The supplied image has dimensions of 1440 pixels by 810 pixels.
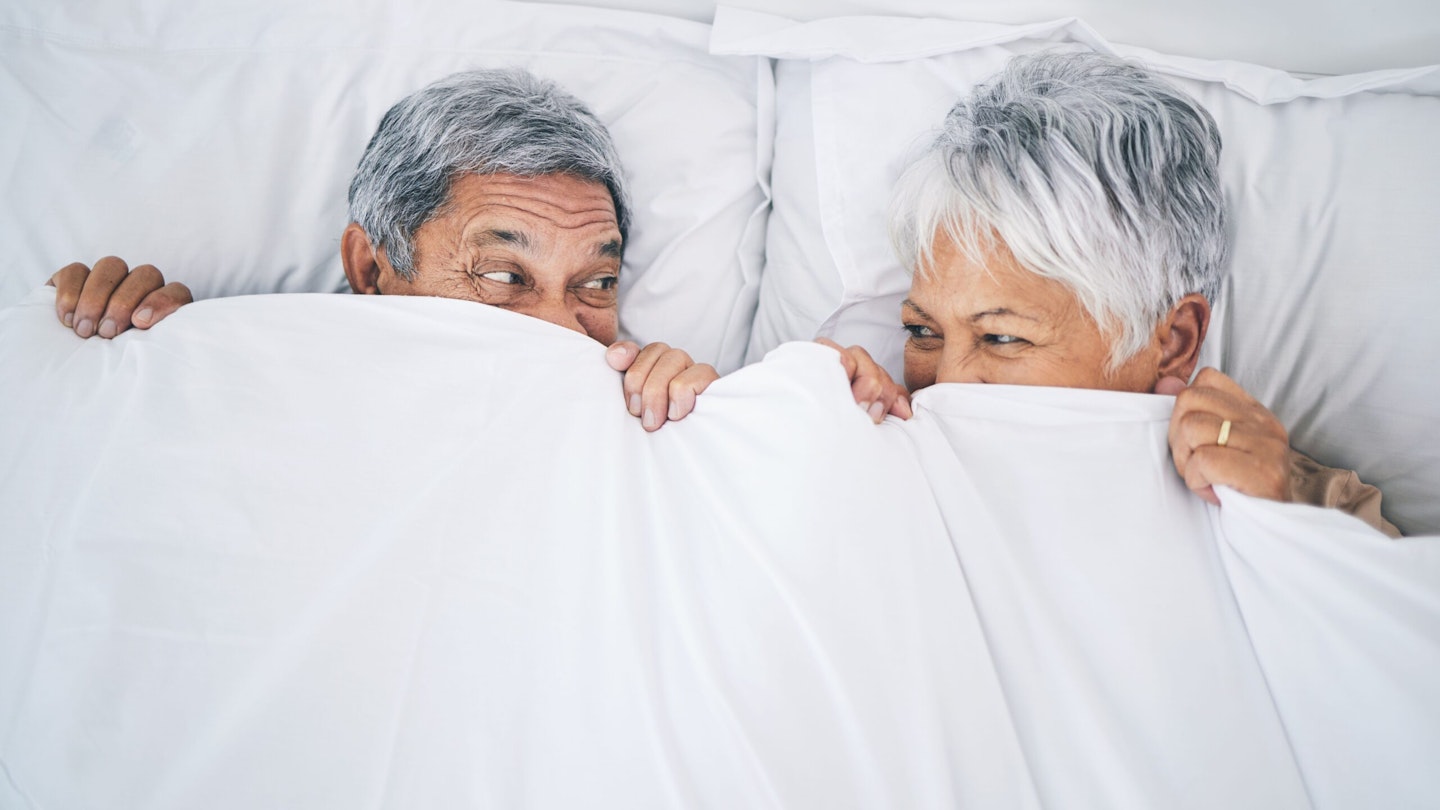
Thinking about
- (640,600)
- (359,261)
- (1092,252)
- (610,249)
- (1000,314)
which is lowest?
(640,600)

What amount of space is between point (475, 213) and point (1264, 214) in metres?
1.50

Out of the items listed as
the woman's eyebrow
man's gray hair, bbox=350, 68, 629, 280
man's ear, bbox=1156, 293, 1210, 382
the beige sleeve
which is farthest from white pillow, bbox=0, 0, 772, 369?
the beige sleeve

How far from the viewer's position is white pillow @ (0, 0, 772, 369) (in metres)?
1.83

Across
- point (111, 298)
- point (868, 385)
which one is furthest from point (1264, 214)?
point (111, 298)

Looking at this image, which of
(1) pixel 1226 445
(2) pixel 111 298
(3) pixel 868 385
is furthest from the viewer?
(2) pixel 111 298

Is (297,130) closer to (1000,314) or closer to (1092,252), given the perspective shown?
(1000,314)

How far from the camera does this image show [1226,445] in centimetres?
133

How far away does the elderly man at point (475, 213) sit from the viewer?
5.35 feet

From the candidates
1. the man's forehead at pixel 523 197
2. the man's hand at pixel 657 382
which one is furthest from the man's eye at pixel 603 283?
the man's hand at pixel 657 382

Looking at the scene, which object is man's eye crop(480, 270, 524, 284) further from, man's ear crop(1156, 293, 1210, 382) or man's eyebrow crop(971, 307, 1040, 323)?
man's ear crop(1156, 293, 1210, 382)

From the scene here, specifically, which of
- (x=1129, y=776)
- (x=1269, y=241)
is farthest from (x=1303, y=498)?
(x=1129, y=776)

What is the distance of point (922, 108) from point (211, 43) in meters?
1.52

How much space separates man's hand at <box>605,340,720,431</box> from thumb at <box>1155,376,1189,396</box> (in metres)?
0.77

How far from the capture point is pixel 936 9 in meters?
2.03
